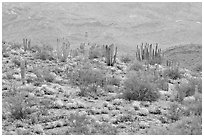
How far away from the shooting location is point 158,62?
68.0ft

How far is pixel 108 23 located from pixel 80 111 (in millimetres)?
92952

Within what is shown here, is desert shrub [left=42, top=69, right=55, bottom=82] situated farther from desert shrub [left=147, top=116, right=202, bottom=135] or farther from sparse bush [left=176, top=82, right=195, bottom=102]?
desert shrub [left=147, top=116, right=202, bottom=135]

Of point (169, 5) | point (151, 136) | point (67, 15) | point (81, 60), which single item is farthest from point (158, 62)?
point (169, 5)

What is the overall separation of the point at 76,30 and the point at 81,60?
7833 centimetres

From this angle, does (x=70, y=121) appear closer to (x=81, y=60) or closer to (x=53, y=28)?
(x=81, y=60)

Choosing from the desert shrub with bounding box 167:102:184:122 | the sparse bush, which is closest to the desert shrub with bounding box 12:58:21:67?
the sparse bush

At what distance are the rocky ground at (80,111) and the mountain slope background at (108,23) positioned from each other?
218ft

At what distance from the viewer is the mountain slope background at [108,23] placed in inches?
3595

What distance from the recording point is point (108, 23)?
104562 mm

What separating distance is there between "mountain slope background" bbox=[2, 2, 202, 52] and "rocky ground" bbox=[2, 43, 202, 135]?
6647 cm

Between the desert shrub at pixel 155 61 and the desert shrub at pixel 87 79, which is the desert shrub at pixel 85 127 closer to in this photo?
the desert shrub at pixel 87 79

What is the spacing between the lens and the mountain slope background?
91.3 m

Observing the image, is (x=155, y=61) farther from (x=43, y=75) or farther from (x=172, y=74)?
(x=43, y=75)

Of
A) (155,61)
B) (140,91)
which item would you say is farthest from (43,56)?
(140,91)
